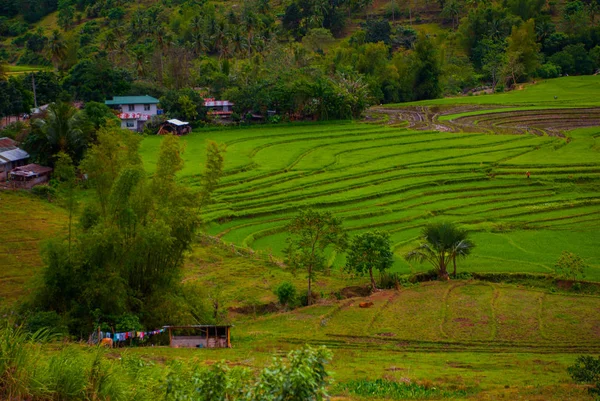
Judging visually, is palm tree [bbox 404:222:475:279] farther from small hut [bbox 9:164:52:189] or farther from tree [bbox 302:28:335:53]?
tree [bbox 302:28:335:53]

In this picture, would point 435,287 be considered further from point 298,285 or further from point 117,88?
point 117,88

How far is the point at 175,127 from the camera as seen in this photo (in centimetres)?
6644

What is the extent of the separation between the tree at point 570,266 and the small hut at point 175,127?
42511 mm

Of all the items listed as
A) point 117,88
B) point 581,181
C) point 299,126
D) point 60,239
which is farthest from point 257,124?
point 60,239

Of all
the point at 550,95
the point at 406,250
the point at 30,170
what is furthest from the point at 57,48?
the point at 550,95

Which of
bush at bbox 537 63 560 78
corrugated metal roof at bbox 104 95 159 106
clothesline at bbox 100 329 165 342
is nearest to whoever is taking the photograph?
clothesline at bbox 100 329 165 342

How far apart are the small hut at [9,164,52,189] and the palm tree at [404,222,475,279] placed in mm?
27742

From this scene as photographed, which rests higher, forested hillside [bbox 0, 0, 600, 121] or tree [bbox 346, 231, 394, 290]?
forested hillside [bbox 0, 0, 600, 121]

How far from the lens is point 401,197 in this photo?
45.9 metres

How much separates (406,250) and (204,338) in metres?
Result: 15.5

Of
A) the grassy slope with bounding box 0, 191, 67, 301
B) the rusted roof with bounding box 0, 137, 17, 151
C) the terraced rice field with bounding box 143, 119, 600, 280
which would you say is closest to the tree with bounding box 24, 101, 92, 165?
the rusted roof with bounding box 0, 137, 17, 151

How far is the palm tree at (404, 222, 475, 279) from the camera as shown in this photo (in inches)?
Answer: 1190

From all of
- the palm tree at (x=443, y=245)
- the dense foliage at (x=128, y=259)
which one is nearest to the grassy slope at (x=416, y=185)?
the palm tree at (x=443, y=245)

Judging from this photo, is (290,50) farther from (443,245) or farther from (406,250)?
(443,245)
